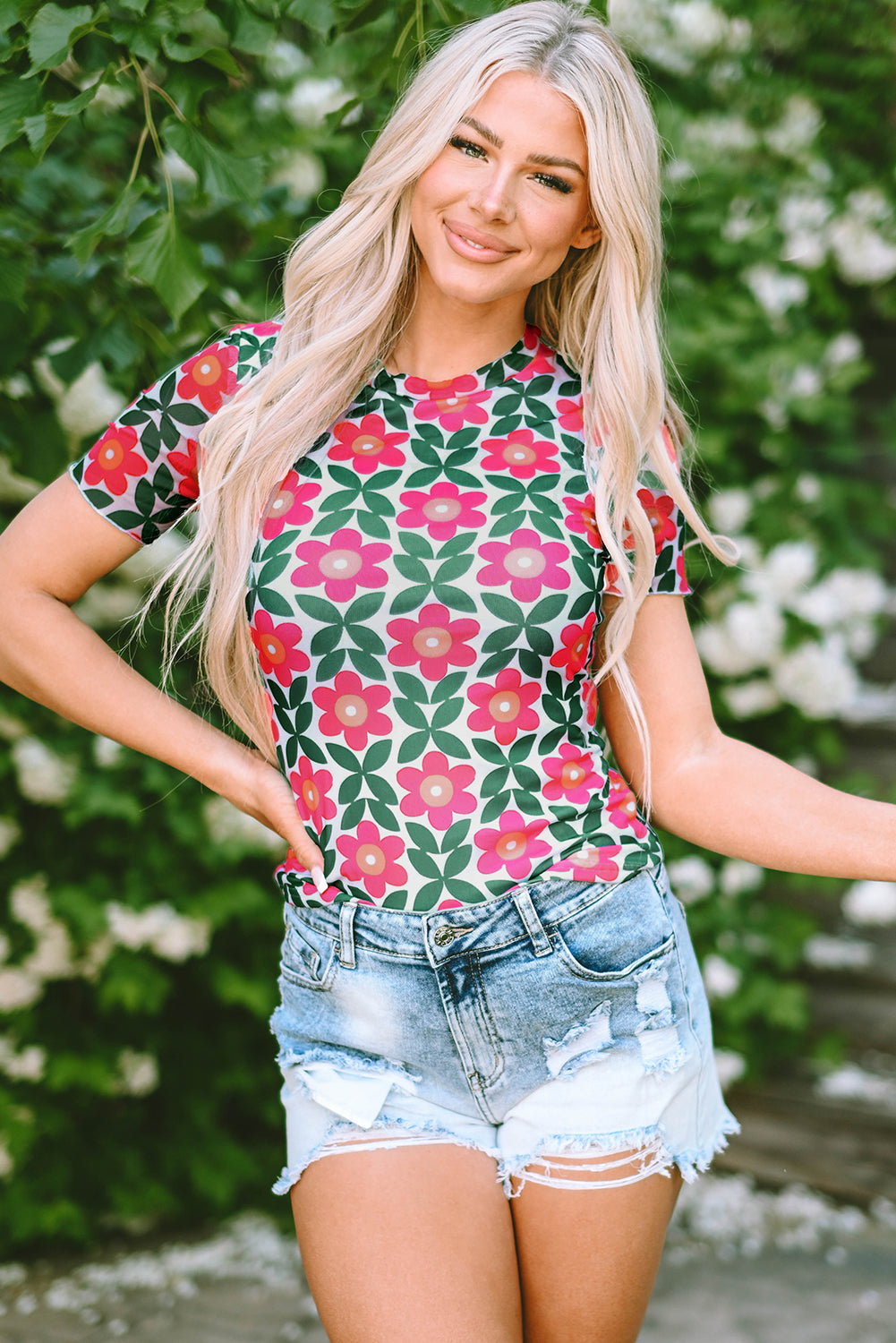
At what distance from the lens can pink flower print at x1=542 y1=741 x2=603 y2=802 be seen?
56.2 inches

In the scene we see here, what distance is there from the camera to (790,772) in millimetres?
1526

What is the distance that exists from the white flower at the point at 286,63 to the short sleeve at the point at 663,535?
1.71 m

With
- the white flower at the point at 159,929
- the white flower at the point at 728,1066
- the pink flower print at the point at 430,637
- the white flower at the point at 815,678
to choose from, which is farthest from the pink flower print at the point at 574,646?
the white flower at the point at 728,1066

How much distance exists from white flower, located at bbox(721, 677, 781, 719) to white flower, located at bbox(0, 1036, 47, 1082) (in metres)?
1.80

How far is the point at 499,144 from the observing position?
145cm

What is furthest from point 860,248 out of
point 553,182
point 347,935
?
point 347,935

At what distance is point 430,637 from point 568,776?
234mm

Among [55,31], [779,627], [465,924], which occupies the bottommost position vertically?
[779,627]

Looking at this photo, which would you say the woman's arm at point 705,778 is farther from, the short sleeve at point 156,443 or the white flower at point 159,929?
the white flower at point 159,929

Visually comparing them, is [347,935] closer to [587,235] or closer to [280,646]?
[280,646]

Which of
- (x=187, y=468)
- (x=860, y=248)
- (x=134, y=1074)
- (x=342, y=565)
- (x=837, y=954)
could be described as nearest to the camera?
(x=342, y=565)

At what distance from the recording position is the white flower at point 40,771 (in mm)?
2484

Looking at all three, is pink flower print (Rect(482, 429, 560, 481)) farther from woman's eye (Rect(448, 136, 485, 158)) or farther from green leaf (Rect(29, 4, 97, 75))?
green leaf (Rect(29, 4, 97, 75))

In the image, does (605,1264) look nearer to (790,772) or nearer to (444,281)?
(790,772)
